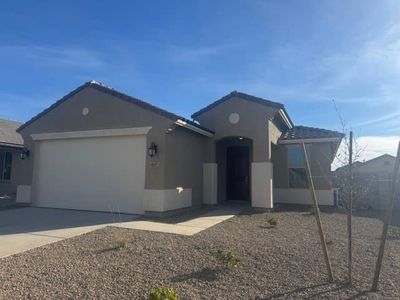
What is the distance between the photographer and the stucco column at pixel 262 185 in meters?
13.5

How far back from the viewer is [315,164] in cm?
1573

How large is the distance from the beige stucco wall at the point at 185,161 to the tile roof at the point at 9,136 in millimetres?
11127

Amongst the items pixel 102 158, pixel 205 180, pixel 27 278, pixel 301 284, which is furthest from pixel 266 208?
pixel 27 278

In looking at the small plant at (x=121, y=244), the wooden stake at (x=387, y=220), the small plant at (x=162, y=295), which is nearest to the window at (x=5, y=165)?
the small plant at (x=121, y=244)

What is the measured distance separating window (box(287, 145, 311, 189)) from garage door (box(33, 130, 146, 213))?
7.71 meters

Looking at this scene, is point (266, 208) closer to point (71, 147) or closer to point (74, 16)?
point (71, 147)

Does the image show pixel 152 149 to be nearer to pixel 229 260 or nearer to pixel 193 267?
pixel 193 267

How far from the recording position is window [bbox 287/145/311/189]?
15977 millimetres

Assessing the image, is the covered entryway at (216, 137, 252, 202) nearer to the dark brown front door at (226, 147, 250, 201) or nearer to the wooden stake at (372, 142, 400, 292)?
the dark brown front door at (226, 147, 250, 201)

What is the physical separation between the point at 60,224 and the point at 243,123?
8331mm

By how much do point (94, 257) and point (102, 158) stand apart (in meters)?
6.69

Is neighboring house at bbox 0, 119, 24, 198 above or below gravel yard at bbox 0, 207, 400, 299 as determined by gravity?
above

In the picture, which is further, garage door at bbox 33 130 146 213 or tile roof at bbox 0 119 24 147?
tile roof at bbox 0 119 24 147

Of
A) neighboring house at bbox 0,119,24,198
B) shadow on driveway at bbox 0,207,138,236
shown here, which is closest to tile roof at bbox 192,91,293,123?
shadow on driveway at bbox 0,207,138,236
